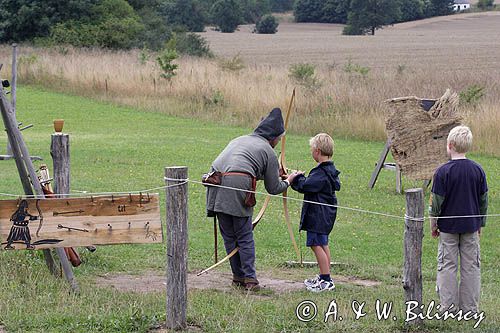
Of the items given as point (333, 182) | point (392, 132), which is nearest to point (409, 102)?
point (392, 132)

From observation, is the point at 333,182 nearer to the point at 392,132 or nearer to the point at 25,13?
the point at 392,132

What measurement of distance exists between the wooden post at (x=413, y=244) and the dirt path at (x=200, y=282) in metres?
1.84

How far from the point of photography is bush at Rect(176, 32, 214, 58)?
180 ft

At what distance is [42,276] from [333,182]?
2932mm

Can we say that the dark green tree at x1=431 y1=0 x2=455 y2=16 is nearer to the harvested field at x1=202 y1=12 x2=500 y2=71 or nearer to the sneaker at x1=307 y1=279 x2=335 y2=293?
the harvested field at x1=202 y1=12 x2=500 y2=71

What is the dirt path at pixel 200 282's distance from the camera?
29.2 feet

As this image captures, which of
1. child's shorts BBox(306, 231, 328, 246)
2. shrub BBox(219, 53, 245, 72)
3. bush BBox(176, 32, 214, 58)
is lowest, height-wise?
bush BBox(176, 32, 214, 58)

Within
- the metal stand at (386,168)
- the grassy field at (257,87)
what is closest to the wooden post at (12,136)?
the metal stand at (386,168)

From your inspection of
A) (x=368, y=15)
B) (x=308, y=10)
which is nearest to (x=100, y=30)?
(x=368, y=15)

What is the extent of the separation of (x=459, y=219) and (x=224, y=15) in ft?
291

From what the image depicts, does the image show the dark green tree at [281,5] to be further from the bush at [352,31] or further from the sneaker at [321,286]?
the sneaker at [321,286]

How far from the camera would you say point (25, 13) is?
52.1 meters

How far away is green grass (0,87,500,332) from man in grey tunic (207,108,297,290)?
0.44m

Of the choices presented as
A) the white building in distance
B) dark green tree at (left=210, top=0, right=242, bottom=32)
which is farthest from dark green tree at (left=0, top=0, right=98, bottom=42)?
the white building in distance
